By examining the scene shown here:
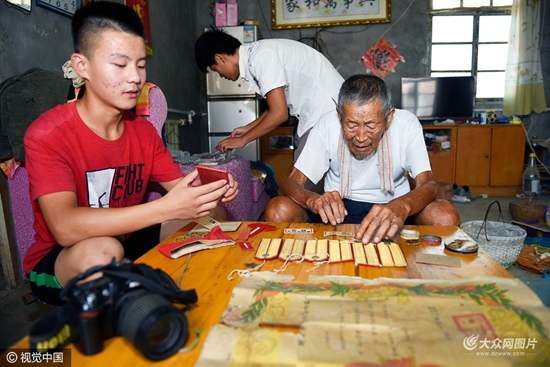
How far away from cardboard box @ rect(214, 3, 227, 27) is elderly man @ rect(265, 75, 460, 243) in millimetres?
3370

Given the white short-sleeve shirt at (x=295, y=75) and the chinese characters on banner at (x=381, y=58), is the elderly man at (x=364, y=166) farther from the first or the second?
the chinese characters on banner at (x=381, y=58)

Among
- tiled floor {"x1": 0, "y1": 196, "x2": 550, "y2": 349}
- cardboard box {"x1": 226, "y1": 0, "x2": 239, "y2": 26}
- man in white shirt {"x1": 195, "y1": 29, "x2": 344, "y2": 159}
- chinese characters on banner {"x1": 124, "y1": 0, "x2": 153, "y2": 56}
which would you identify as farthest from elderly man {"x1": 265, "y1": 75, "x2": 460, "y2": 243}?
cardboard box {"x1": 226, "y1": 0, "x2": 239, "y2": 26}

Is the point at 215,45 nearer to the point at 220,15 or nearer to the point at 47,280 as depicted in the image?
the point at 47,280

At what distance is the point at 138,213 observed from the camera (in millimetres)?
1002

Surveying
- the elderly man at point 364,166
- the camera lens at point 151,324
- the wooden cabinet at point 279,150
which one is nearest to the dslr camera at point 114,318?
the camera lens at point 151,324

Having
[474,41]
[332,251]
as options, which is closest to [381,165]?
[332,251]

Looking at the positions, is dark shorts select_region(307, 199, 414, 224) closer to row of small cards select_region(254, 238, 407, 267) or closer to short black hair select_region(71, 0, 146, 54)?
row of small cards select_region(254, 238, 407, 267)

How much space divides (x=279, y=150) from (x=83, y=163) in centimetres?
373

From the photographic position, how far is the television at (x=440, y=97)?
4.75m

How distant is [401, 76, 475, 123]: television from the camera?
4.75 m

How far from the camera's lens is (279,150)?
190 inches

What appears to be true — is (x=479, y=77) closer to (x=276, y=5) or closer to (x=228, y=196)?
(x=276, y=5)

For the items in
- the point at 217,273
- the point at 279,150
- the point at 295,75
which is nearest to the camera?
the point at 217,273

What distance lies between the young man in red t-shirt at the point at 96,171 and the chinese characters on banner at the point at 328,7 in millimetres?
4142
